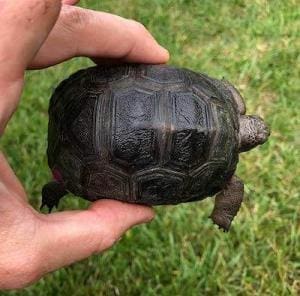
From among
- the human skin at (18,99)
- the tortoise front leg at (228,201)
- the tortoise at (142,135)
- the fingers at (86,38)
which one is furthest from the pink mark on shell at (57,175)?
the tortoise front leg at (228,201)

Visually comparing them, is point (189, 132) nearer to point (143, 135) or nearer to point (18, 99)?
point (143, 135)

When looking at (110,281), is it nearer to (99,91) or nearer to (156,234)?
(156,234)

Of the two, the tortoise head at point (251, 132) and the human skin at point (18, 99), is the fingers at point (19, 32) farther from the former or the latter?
the tortoise head at point (251, 132)

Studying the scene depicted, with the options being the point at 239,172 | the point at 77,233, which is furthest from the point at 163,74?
the point at 239,172

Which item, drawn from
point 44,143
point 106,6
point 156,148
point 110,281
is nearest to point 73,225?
point 156,148

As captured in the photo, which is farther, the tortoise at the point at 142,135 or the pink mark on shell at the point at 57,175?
the pink mark on shell at the point at 57,175

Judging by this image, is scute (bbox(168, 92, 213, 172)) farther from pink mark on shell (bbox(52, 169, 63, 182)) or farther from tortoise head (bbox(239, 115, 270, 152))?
pink mark on shell (bbox(52, 169, 63, 182))

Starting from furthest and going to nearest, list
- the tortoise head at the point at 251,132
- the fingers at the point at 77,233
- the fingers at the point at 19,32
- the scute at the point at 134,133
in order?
the tortoise head at the point at 251,132 < the scute at the point at 134,133 < the fingers at the point at 77,233 < the fingers at the point at 19,32
